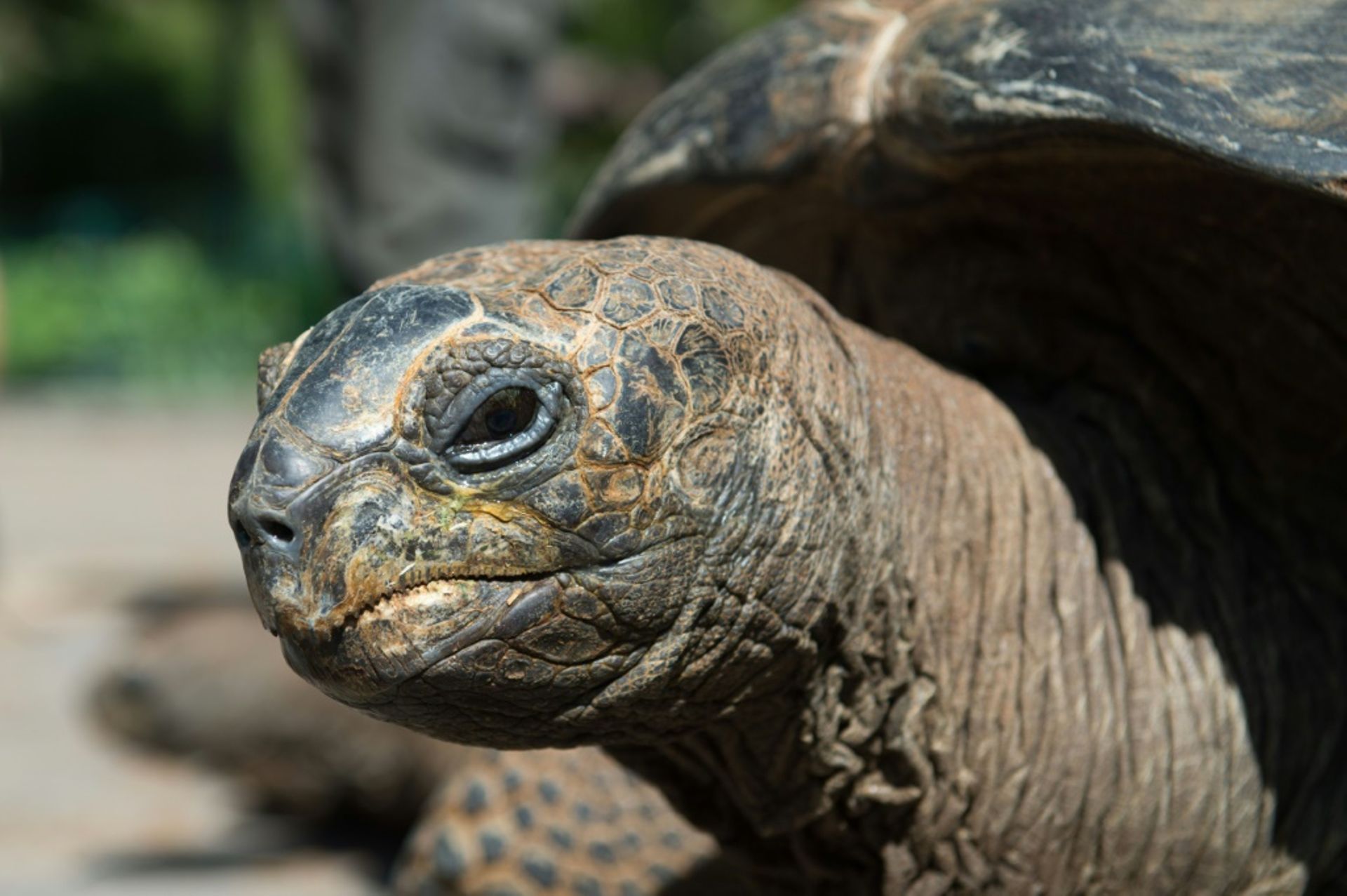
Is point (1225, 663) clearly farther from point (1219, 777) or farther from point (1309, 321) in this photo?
point (1309, 321)

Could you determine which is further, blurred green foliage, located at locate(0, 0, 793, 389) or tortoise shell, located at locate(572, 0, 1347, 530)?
blurred green foliage, located at locate(0, 0, 793, 389)

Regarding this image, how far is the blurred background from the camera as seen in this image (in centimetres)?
350

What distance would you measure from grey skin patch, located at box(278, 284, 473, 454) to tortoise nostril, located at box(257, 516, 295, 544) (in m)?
0.06

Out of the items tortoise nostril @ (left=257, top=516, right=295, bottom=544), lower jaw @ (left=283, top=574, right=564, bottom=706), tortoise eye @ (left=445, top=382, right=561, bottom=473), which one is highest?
tortoise eye @ (left=445, top=382, right=561, bottom=473)

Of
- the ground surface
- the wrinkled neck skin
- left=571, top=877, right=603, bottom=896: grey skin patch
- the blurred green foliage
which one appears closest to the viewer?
the wrinkled neck skin

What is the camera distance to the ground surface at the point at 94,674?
9.86 ft

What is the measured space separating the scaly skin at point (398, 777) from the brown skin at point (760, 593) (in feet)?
1.06

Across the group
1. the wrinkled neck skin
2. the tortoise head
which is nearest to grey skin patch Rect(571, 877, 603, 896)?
the wrinkled neck skin

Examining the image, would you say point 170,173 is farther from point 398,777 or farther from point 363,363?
point 363,363

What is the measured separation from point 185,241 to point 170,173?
20.6 feet

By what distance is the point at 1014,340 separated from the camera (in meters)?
1.77

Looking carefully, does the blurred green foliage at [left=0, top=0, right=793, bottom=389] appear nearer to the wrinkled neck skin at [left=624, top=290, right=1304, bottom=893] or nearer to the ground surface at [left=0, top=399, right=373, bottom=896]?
the ground surface at [left=0, top=399, right=373, bottom=896]

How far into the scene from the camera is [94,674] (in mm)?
4363

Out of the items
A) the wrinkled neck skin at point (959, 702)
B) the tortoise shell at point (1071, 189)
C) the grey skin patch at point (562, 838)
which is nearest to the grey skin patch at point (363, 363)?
the wrinkled neck skin at point (959, 702)
